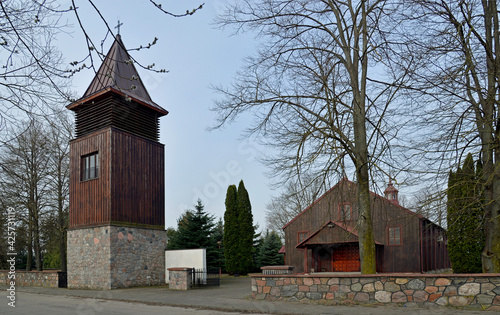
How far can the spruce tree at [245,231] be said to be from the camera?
3241 cm

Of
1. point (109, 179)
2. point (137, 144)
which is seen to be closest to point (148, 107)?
point (137, 144)

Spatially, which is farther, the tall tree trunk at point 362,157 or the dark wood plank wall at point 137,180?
the dark wood plank wall at point 137,180

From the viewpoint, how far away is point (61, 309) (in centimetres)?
1230

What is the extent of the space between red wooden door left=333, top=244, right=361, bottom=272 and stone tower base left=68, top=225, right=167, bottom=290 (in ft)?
37.3

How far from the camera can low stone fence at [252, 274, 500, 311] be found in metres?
10.1

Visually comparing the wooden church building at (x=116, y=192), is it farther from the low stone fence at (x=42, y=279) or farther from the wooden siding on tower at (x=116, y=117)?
the low stone fence at (x=42, y=279)

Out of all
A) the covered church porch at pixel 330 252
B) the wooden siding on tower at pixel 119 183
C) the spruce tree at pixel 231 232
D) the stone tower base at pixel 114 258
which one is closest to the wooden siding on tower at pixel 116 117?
the wooden siding on tower at pixel 119 183

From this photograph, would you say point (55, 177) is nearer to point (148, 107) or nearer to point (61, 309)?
point (148, 107)

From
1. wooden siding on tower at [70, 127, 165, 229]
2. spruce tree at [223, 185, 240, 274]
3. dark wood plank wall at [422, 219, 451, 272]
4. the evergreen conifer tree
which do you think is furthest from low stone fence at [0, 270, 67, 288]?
dark wood plank wall at [422, 219, 451, 272]

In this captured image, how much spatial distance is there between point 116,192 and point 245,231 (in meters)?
14.7

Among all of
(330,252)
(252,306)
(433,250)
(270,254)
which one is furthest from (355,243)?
(252,306)

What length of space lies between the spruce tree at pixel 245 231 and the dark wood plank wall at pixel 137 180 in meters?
11.1

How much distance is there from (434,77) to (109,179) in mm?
14855

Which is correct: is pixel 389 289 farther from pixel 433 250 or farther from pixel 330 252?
pixel 433 250
